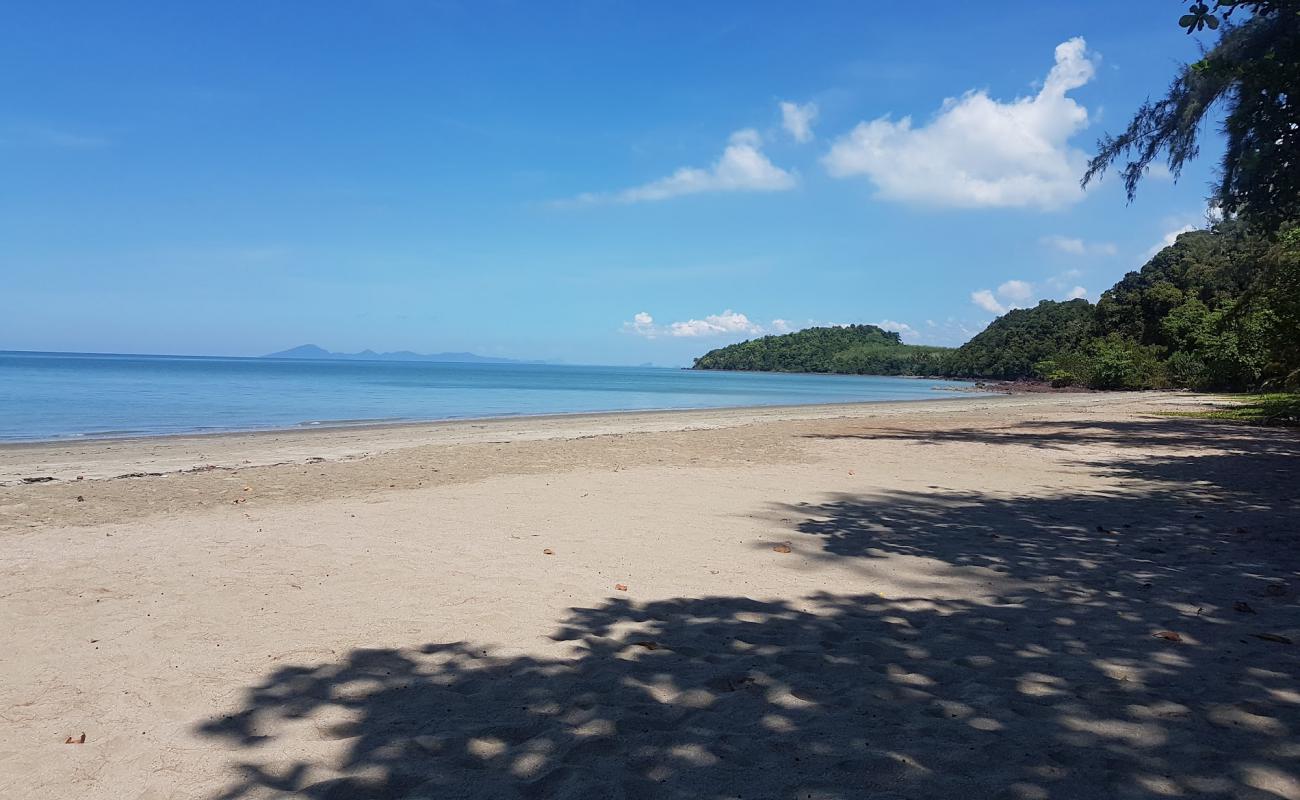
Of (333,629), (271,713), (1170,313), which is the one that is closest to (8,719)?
(271,713)

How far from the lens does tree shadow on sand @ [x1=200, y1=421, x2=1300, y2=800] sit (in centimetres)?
291

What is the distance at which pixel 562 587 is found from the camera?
5570 mm

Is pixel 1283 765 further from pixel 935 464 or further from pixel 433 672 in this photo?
pixel 935 464

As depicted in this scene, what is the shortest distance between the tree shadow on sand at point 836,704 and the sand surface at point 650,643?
18 millimetres

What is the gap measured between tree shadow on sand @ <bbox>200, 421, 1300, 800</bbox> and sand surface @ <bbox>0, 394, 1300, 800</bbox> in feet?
0.06

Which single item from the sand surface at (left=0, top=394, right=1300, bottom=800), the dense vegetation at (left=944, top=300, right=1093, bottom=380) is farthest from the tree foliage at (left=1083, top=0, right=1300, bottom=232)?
the dense vegetation at (left=944, top=300, right=1093, bottom=380)

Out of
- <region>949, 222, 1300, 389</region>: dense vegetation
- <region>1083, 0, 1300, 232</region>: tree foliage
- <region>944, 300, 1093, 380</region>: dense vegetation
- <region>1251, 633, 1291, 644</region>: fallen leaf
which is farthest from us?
<region>944, 300, 1093, 380</region>: dense vegetation

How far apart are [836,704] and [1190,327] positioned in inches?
2601

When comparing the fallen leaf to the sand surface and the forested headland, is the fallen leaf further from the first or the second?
the forested headland

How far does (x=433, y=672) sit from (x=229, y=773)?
112 cm

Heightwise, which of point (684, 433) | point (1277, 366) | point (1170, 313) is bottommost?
point (684, 433)

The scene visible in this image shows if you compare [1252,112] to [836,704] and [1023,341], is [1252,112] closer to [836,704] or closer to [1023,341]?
[836,704]

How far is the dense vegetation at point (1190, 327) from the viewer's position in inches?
746

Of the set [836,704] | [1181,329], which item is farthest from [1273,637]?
[1181,329]
